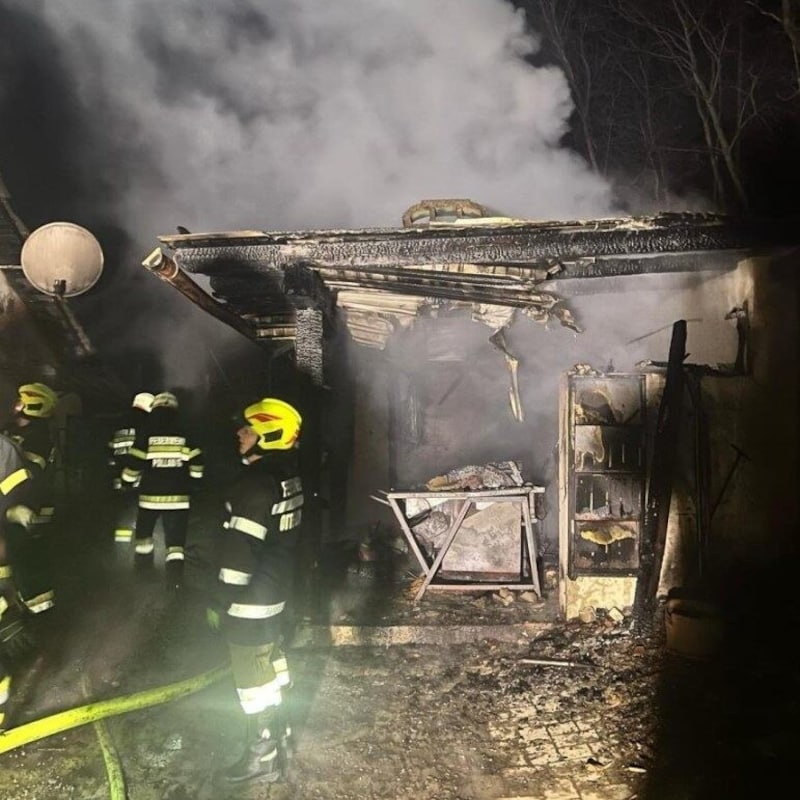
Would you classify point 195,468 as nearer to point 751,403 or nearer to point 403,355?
point 403,355

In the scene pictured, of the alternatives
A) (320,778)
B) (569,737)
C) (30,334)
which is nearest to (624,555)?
(569,737)

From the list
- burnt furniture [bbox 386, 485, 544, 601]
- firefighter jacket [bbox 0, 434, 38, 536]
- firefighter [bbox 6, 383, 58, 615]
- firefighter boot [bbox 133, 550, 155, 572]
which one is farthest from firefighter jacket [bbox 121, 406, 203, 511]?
burnt furniture [bbox 386, 485, 544, 601]

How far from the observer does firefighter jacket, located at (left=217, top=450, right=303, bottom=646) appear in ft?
11.6

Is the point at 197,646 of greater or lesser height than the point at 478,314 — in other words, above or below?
below

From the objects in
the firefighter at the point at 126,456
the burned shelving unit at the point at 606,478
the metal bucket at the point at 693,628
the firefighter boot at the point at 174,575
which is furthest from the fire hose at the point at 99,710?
the metal bucket at the point at 693,628

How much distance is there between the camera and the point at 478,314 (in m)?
6.51

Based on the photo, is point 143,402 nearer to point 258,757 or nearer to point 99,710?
point 99,710

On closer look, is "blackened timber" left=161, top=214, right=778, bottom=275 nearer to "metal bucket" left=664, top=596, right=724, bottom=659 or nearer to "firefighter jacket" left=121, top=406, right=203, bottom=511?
"firefighter jacket" left=121, top=406, right=203, bottom=511

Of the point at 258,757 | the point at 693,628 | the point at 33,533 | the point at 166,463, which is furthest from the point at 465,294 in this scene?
the point at 33,533

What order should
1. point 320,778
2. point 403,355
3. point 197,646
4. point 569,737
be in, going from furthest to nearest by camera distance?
point 403,355 < point 197,646 < point 569,737 < point 320,778

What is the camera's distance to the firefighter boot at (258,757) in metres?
3.53

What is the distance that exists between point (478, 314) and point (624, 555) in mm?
3008

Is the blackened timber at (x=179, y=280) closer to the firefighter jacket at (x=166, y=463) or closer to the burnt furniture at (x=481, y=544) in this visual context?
the firefighter jacket at (x=166, y=463)

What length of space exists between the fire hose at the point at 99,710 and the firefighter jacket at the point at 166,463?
2557 mm
